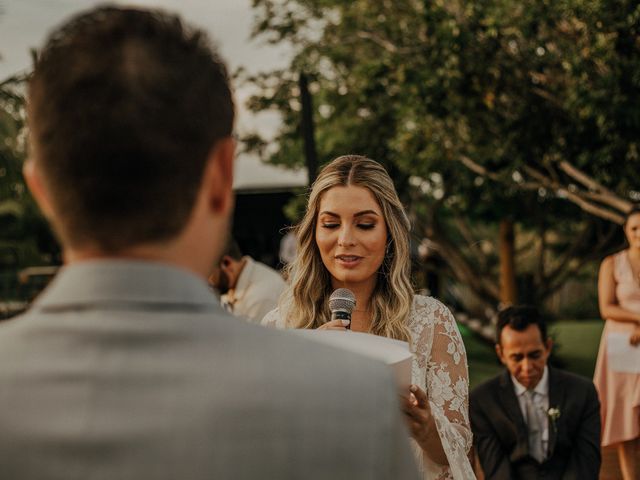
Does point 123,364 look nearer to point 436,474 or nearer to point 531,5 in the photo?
point 436,474

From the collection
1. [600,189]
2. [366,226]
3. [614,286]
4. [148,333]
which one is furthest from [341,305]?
[600,189]

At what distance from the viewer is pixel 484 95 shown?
10.6 metres

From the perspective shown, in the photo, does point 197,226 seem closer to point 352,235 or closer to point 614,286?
point 352,235

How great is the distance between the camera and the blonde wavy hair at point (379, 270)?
3.33 metres

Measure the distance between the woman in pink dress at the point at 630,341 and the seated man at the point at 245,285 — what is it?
2560 mm

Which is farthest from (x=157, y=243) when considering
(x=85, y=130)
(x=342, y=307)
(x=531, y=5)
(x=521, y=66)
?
(x=521, y=66)

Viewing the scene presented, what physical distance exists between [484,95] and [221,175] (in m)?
9.82

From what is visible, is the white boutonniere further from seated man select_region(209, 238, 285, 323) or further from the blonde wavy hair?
the blonde wavy hair

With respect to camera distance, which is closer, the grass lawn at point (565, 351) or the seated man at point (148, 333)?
the seated man at point (148, 333)

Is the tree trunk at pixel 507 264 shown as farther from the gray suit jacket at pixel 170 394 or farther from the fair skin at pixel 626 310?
the gray suit jacket at pixel 170 394

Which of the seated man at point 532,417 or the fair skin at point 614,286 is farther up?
the fair skin at point 614,286

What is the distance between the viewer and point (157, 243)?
109 cm

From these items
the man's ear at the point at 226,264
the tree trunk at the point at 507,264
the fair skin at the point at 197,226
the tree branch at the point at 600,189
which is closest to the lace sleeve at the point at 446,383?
the fair skin at the point at 197,226

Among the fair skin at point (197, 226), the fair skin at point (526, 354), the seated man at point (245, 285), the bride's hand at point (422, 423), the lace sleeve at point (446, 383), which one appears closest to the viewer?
the fair skin at point (197, 226)
